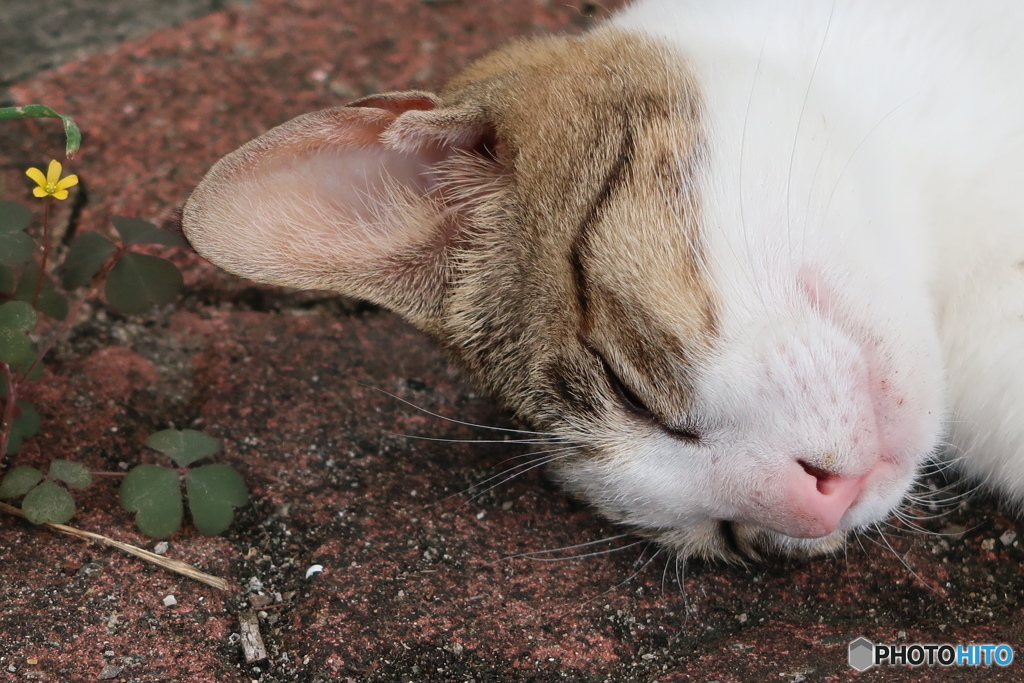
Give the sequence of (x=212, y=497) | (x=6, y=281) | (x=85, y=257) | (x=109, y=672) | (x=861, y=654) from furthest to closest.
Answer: (x=85, y=257) → (x=6, y=281) → (x=212, y=497) → (x=861, y=654) → (x=109, y=672)

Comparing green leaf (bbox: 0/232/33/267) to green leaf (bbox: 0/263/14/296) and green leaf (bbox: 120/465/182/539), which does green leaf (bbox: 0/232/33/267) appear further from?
green leaf (bbox: 120/465/182/539)

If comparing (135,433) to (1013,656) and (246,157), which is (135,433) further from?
(1013,656)

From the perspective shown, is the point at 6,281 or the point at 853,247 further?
the point at 6,281

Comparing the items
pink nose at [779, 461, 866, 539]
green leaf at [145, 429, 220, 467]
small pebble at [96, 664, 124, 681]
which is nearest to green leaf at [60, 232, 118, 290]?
green leaf at [145, 429, 220, 467]

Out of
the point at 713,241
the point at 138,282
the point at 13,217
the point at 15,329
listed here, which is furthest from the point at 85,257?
the point at 713,241

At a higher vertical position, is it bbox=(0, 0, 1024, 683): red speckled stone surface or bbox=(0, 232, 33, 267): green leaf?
bbox=(0, 232, 33, 267): green leaf

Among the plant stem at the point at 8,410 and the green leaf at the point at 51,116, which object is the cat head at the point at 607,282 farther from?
the plant stem at the point at 8,410

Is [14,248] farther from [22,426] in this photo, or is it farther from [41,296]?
[22,426]
